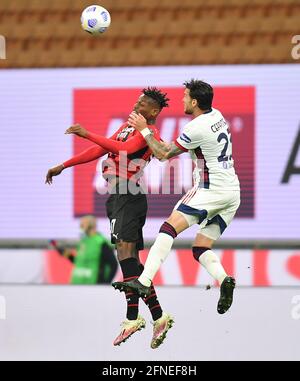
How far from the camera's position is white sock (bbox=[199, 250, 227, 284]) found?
27.6 feet

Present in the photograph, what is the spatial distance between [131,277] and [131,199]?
0.61 meters

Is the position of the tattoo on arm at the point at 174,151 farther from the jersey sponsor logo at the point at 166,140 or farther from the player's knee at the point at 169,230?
the jersey sponsor logo at the point at 166,140

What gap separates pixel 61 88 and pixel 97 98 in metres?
0.48

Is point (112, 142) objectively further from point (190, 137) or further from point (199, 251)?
point (199, 251)

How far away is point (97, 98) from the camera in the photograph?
14.2m

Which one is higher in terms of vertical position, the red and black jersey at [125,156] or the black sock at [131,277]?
the red and black jersey at [125,156]

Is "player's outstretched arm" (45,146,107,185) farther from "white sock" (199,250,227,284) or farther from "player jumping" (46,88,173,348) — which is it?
"white sock" (199,250,227,284)

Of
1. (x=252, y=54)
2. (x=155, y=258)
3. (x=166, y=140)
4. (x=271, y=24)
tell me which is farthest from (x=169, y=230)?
(x=271, y=24)

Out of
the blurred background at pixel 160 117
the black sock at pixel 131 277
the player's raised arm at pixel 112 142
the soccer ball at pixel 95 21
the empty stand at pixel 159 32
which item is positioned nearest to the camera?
the player's raised arm at pixel 112 142

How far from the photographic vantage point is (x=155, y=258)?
8.33 metres

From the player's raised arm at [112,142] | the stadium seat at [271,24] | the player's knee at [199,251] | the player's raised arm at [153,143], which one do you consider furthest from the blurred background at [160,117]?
the player's raised arm at [153,143]

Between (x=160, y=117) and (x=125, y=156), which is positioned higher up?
(x=160, y=117)

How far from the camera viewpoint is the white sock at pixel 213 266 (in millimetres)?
8422
